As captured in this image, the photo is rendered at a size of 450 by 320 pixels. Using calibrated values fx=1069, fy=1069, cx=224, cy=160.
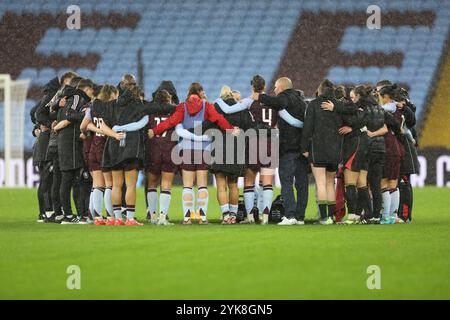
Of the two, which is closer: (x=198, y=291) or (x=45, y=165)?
(x=198, y=291)

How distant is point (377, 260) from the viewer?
9320mm

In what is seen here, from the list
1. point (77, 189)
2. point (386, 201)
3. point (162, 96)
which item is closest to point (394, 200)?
point (386, 201)

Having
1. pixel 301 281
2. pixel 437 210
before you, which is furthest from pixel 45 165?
pixel 301 281

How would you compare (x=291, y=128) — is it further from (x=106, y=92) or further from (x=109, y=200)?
(x=109, y=200)

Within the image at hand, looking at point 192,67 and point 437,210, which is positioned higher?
point 192,67

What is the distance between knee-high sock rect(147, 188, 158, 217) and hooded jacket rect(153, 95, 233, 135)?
87cm

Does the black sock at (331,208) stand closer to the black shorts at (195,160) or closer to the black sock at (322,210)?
the black sock at (322,210)

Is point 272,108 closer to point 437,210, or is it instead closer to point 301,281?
point 437,210

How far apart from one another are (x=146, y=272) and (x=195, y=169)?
17.3 ft

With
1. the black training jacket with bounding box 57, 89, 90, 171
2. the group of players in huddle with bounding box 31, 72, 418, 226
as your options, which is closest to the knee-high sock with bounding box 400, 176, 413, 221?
the group of players in huddle with bounding box 31, 72, 418, 226

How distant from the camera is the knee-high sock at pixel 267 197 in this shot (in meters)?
13.7

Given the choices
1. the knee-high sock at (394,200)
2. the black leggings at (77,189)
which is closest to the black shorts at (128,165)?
the black leggings at (77,189)

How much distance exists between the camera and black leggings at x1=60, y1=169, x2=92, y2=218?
14016 mm
